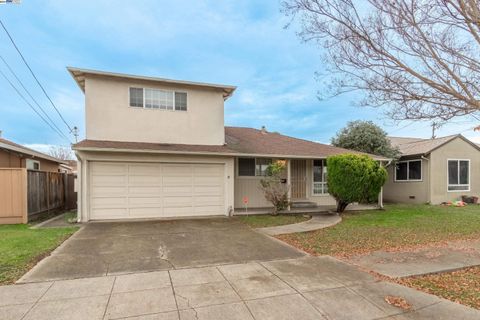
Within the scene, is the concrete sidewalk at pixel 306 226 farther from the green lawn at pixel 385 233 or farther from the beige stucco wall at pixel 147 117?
the beige stucco wall at pixel 147 117

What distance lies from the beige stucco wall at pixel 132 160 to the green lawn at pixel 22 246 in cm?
140

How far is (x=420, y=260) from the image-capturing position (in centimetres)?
566

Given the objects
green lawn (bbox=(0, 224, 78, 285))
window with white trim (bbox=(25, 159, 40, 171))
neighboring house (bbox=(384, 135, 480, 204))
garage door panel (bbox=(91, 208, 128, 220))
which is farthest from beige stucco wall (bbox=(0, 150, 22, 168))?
neighboring house (bbox=(384, 135, 480, 204))

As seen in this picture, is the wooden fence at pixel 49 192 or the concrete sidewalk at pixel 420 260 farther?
the wooden fence at pixel 49 192

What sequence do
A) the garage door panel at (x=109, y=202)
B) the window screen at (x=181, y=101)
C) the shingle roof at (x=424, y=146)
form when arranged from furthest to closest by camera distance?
1. the shingle roof at (x=424, y=146)
2. the window screen at (x=181, y=101)
3. the garage door panel at (x=109, y=202)

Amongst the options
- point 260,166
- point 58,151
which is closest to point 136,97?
point 260,166

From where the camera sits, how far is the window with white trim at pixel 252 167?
13129mm

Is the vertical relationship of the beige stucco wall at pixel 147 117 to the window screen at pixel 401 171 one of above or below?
above

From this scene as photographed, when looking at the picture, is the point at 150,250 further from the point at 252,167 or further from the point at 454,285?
the point at 252,167

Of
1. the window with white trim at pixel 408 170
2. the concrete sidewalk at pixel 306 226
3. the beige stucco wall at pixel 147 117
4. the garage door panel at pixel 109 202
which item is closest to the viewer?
the concrete sidewalk at pixel 306 226

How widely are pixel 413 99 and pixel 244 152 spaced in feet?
Answer: 22.9

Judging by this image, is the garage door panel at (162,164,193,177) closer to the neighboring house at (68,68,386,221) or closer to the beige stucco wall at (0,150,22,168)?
the neighboring house at (68,68,386,221)

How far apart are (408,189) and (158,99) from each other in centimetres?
1534

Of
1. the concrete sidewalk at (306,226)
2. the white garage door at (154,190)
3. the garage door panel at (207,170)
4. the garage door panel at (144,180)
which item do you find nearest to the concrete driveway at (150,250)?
the concrete sidewalk at (306,226)
